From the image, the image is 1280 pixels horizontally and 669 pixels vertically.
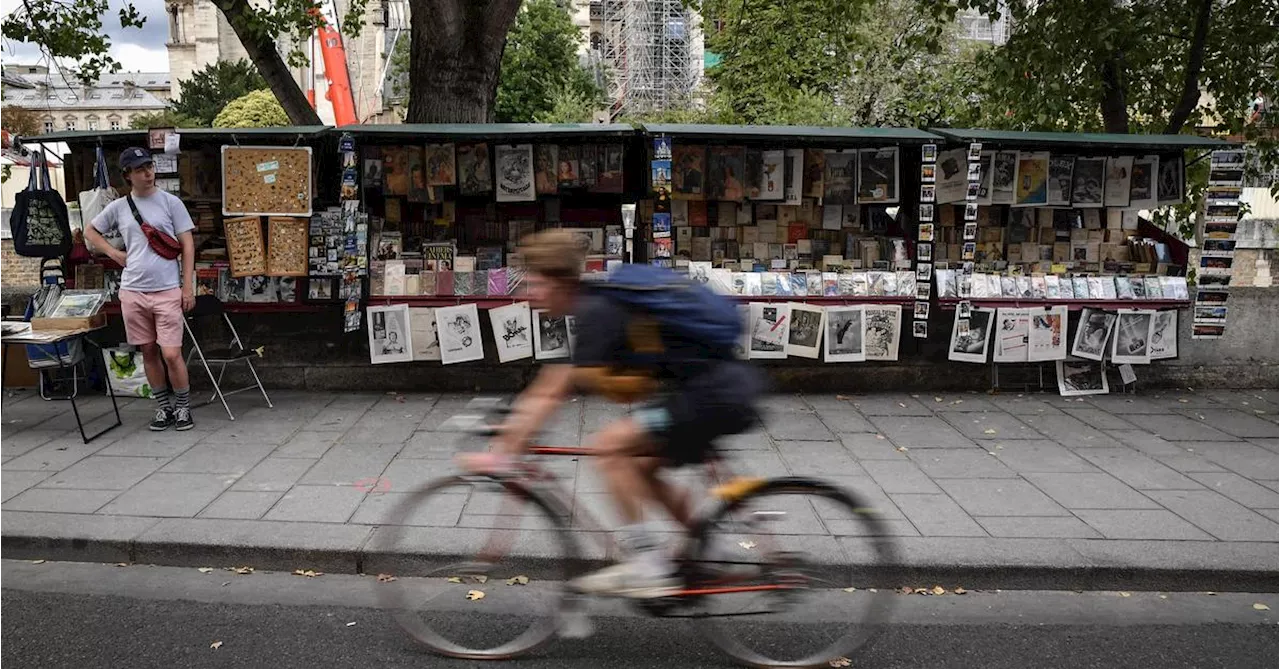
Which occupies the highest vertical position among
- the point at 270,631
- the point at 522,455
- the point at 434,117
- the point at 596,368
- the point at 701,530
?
the point at 434,117

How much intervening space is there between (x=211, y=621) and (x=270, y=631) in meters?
0.31

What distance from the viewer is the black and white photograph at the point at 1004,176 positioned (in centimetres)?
859

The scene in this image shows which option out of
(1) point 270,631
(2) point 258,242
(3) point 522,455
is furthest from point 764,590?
(2) point 258,242

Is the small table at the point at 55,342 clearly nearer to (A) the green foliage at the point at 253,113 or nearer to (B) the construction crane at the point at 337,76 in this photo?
(B) the construction crane at the point at 337,76

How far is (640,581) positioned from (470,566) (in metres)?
0.71

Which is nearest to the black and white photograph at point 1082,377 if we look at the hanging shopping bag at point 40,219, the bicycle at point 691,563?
the bicycle at point 691,563

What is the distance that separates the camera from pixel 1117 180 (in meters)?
8.86

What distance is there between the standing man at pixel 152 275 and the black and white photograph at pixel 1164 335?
26.6 ft

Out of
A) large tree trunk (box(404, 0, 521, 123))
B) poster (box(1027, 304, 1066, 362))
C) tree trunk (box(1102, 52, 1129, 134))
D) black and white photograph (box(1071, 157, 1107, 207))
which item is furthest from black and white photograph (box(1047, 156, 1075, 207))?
large tree trunk (box(404, 0, 521, 123))

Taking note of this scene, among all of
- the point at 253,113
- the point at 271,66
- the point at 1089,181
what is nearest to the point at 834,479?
the point at 1089,181

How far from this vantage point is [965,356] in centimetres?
834

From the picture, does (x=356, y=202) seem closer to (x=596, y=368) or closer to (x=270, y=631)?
(x=270, y=631)

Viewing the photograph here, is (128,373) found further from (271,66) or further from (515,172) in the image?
(271,66)

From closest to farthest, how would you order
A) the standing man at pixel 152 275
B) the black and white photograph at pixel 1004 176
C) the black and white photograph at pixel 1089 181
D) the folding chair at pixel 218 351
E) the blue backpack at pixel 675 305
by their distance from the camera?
Answer: 1. the blue backpack at pixel 675 305
2. the standing man at pixel 152 275
3. the folding chair at pixel 218 351
4. the black and white photograph at pixel 1004 176
5. the black and white photograph at pixel 1089 181
